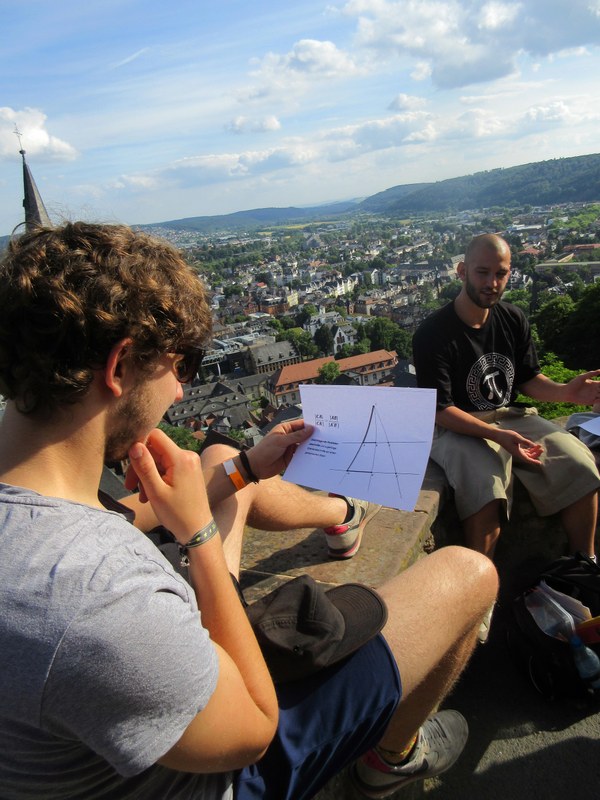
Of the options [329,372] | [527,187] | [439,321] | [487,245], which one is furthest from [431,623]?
[527,187]

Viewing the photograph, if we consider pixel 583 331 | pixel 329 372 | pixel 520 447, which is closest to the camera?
pixel 520 447

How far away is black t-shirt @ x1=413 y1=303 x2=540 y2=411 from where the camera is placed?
2.78 meters

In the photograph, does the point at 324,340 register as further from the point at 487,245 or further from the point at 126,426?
the point at 126,426

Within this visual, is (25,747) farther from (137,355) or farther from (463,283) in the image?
(463,283)

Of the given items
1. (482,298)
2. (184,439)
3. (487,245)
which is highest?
(487,245)

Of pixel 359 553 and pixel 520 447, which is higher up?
pixel 520 447

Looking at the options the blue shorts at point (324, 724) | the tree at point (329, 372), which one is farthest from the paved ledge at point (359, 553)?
the tree at point (329, 372)

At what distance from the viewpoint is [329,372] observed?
48.7 meters

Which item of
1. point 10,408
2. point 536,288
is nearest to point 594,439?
point 10,408

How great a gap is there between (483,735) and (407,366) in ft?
153

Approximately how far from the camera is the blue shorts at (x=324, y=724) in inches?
45.7

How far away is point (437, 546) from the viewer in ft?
8.51

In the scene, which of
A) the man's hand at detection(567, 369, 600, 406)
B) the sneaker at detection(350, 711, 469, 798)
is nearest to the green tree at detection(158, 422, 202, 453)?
the man's hand at detection(567, 369, 600, 406)

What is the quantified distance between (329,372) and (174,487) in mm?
47585
